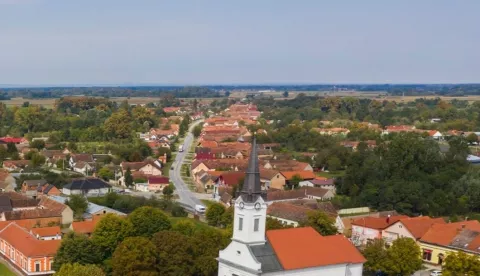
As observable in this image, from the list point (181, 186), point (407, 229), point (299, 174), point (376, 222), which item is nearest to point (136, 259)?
point (407, 229)

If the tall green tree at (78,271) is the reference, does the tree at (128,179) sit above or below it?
below

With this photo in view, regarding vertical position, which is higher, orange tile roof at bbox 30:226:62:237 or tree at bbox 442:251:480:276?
tree at bbox 442:251:480:276

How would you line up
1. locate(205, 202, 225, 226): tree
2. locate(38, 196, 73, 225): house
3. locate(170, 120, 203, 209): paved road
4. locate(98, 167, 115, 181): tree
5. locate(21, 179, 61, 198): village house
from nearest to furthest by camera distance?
locate(38, 196, 73, 225): house
locate(205, 202, 225, 226): tree
locate(21, 179, 61, 198): village house
locate(170, 120, 203, 209): paved road
locate(98, 167, 115, 181): tree

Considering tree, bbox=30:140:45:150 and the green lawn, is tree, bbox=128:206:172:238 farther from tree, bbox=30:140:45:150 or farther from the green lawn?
tree, bbox=30:140:45:150

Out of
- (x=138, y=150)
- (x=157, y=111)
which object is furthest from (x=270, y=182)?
(x=157, y=111)

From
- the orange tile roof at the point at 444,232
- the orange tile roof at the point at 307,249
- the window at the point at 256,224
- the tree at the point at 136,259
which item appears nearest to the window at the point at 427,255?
the orange tile roof at the point at 444,232

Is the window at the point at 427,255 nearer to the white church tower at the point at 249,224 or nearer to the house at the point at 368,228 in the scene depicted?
the house at the point at 368,228

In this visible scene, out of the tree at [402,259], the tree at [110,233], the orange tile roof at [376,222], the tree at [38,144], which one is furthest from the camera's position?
the tree at [38,144]

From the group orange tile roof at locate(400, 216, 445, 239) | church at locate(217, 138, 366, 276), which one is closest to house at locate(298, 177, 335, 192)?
orange tile roof at locate(400, 216, 445, 239)
